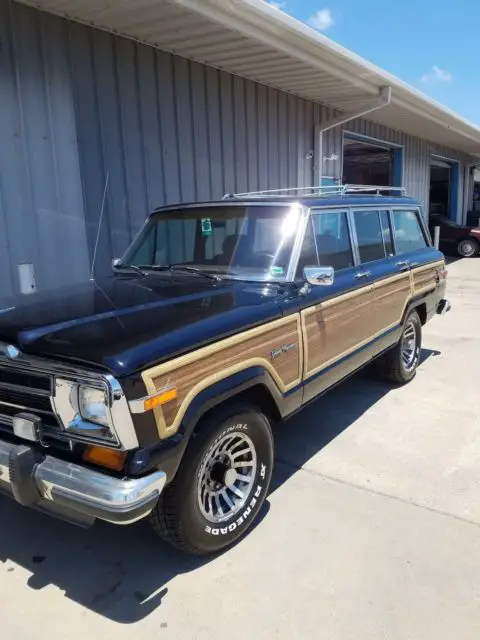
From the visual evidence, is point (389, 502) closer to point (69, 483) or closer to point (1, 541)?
point (69, 483)

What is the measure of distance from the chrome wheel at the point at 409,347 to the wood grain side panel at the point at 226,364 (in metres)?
2.52

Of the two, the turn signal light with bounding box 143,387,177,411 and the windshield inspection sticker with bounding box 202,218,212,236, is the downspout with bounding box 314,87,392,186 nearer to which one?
the windshield inspection sticker with bounding box 202,218,212,236

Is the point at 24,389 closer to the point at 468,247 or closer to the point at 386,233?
the point at 386,233

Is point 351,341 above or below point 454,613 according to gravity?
above

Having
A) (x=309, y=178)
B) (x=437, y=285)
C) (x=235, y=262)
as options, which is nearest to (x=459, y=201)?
(x=309, y=178)

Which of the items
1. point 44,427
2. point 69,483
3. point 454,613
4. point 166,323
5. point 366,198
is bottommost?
point 454,613

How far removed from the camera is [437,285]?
235 inches

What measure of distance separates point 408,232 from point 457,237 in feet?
46.9

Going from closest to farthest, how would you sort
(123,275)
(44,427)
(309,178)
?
1. (44,427)
2. (123,275)
3. (309,178)

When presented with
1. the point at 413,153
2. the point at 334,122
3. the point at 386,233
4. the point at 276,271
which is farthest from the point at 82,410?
the point at 413,153

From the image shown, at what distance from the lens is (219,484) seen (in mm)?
2926

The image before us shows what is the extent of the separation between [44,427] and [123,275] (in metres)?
1.78

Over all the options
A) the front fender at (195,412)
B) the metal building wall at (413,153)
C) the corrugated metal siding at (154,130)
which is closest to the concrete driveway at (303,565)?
the front fender at (195,412)

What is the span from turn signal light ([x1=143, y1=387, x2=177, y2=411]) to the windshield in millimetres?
1303
